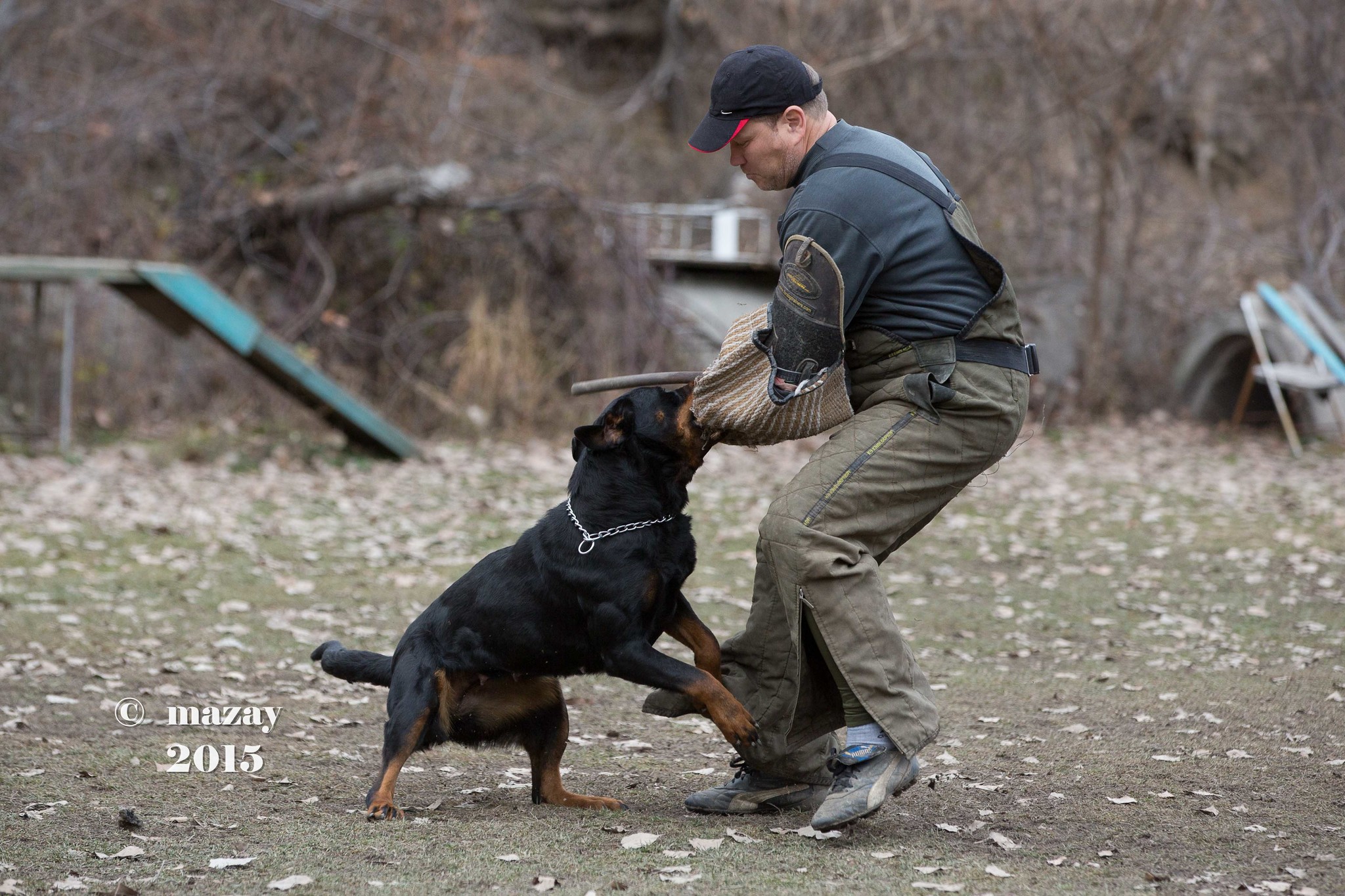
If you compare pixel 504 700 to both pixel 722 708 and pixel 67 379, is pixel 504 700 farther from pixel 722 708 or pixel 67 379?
pixel 67 379

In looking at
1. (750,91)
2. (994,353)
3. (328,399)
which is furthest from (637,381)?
(328,399)

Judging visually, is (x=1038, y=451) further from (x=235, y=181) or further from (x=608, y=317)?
(x=235, y=181)

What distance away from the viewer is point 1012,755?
4.21 meters

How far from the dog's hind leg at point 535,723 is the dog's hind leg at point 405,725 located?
120 mm

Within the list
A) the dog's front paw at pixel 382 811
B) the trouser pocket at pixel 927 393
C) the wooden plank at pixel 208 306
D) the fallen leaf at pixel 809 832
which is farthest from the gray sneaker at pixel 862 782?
the wooden plank at pixel 208 306

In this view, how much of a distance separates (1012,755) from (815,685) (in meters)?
1.02

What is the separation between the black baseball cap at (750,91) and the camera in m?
3.29

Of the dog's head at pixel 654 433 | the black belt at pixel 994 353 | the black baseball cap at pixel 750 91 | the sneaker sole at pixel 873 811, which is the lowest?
the sneaker sole at pixel 873 811

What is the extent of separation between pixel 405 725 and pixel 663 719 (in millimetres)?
1516

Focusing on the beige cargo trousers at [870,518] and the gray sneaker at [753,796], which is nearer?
the beige cargo trousers at [870,518]

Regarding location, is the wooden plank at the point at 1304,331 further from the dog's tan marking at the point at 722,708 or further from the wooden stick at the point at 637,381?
the dog's tan marking at the point at 722,708

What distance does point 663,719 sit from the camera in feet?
16.1

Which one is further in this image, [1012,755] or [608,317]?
[608,317]

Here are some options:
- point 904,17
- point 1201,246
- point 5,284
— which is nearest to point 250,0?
point 5,284
